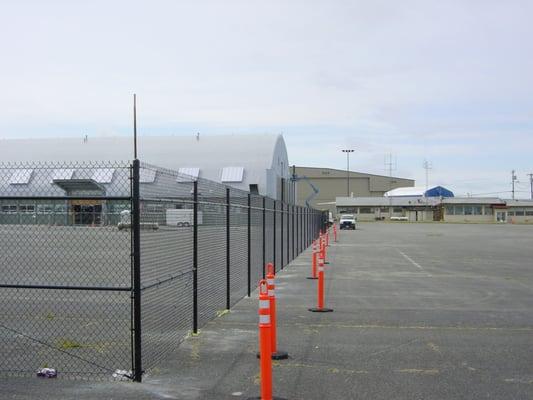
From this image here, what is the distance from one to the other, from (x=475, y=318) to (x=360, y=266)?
10627mm

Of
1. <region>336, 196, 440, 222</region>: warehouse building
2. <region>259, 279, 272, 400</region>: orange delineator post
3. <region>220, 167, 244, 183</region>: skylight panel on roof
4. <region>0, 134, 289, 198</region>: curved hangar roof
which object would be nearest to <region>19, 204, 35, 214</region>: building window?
<region>259, 279, 272, 400</region>: orange delineator post

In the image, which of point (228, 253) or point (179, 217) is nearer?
point (179, 217)

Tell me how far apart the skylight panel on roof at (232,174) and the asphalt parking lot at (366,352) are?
55087 millimetres

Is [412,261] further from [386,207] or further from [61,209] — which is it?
[386,207]

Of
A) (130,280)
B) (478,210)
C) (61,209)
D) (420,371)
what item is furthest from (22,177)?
(478,210)

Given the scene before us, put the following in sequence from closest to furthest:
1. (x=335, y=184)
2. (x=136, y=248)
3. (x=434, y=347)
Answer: (x=136, y=248), (x=434, y=347), (x=335, y=184)

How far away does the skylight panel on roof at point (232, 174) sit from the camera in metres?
70.0

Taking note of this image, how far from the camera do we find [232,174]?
70.6 metres

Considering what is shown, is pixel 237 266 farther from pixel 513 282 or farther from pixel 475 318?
pixel 513 282

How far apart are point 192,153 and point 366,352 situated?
66.9 m

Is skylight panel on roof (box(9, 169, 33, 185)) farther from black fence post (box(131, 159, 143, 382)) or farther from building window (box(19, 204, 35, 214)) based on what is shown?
black fence post (box(131, 159, 143, 382))

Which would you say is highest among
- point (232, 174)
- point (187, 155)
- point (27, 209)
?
point (187, 155)

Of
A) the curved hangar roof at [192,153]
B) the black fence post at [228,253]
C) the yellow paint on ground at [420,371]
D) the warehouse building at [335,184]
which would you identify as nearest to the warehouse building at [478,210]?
the warehouse building at [335,184]

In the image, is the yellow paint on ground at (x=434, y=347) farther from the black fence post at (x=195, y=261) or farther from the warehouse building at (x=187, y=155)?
the warehouse building at (x=187, y=155)
